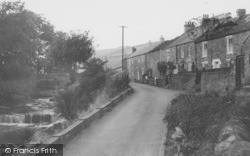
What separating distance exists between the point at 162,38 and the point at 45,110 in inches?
1434

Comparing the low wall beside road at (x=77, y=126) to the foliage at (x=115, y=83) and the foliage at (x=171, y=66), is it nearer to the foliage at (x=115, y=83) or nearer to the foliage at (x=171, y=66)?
the foliage at (x=115, y=83)

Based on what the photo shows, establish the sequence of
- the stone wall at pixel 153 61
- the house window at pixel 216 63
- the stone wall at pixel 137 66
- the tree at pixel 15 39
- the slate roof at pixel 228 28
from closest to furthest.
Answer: the slate roof at pixel 228 28
the house window at pixel 216 63
the tree at pixel 15 39
the stone wall at pixel 153 61
the stone wall at pixel 137 66

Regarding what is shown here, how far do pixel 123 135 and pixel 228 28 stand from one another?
2898cm

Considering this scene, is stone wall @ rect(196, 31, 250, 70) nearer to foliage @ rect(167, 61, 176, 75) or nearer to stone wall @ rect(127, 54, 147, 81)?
foliage @ rect(167, 61, 176, 75)

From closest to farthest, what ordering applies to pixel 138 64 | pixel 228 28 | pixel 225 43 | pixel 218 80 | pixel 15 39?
pixel 218 80, pixel 225 43, pixel 228 28, pixel 15 39, pixel 138 64

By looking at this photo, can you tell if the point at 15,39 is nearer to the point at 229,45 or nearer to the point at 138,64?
the point at 138,64

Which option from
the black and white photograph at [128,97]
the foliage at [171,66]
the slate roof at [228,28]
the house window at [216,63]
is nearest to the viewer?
the black and white photograph at [128,97]

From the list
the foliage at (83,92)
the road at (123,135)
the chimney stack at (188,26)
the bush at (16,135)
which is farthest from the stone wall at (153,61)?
the road at (123,135)

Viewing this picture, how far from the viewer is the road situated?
16.3 meters

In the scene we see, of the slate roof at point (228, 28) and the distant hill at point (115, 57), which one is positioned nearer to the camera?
the slate roof at point (228, 28)

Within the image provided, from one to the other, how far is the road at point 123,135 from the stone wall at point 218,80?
5.70 m

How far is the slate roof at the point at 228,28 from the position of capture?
41.5 meters

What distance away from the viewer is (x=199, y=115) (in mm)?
17906

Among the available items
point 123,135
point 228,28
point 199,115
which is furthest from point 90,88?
point 199,115
